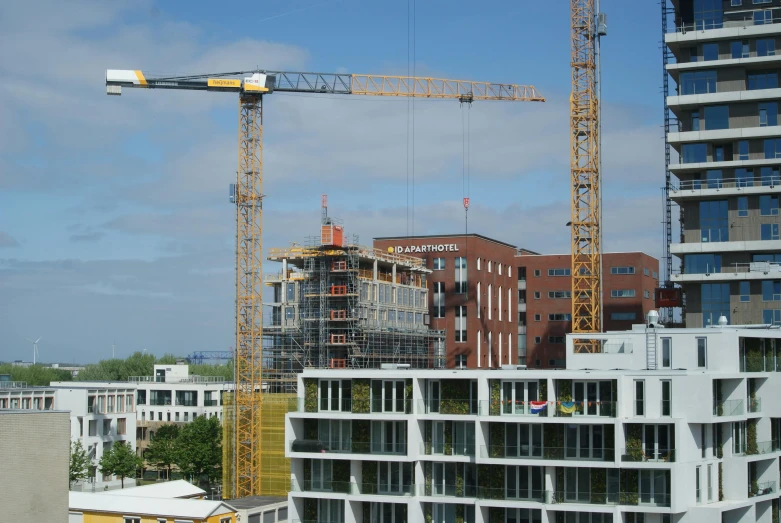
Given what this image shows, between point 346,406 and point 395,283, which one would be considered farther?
point 395,283

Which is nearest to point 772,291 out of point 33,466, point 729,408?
point 729,408

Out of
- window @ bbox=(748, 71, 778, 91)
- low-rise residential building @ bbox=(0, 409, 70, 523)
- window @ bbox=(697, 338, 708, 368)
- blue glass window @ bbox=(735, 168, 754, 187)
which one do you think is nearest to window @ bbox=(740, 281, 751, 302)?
blue glass window @ bbox=(735, 168, 754, 187)

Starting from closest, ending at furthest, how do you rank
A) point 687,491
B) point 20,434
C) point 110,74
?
point 20,434
point 687,491
point 110,74

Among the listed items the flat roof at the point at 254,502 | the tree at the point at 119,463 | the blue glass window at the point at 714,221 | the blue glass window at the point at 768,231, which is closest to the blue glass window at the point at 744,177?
the blue glass window at the point at 714,221

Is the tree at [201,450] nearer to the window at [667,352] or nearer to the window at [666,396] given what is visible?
the window at [667,352]

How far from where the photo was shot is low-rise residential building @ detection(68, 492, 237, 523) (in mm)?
81875

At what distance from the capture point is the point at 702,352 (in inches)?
2719

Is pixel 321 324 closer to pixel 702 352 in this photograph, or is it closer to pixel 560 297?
pixel 560 297

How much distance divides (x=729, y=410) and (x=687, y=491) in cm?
777

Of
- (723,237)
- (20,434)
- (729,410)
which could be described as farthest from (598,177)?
(20,434)

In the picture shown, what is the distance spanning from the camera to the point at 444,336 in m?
137

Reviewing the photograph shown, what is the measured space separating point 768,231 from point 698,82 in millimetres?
15096

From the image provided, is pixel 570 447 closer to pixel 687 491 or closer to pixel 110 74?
pixel 687 491

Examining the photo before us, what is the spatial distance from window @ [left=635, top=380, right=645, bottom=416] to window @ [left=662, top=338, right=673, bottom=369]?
867 centimetres
